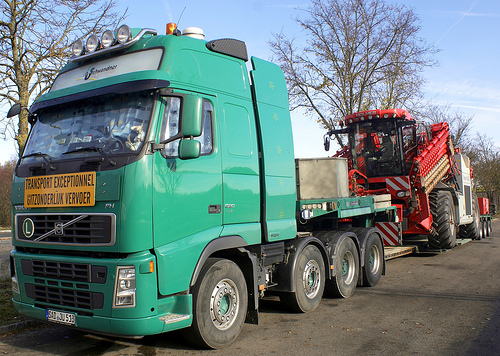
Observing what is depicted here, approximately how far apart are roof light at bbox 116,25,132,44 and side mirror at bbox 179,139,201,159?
1468 millimetres

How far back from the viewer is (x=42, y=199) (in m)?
4.92

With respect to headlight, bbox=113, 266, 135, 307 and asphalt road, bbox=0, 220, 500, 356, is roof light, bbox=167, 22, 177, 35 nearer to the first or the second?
headlight, bbox=113, 266, 135, 307

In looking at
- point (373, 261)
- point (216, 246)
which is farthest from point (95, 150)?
point (373, 261)

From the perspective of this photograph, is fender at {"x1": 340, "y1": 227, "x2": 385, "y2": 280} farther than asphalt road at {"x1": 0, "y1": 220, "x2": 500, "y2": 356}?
Yes

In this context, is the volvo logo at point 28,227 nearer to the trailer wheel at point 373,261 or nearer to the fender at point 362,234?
the fender at point 362,234

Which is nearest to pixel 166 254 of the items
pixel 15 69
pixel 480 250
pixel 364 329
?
pixel 364 329

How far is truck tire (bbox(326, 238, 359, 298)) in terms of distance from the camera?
749 cm

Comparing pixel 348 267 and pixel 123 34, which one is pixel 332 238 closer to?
pixel 348 267

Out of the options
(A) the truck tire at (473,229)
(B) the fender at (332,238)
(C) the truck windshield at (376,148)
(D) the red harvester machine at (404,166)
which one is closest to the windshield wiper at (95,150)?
(B) the fender at (332,238)

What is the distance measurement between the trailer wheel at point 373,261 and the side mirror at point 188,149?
4.93m

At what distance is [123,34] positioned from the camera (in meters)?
5.19

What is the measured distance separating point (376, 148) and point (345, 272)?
5.48 m

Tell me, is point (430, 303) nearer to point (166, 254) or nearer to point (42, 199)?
point (166, 254)

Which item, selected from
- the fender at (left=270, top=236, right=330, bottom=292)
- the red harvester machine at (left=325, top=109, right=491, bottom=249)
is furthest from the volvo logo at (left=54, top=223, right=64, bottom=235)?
the red harvester machine at (left=325, top=109, right=491, bottom=249)
